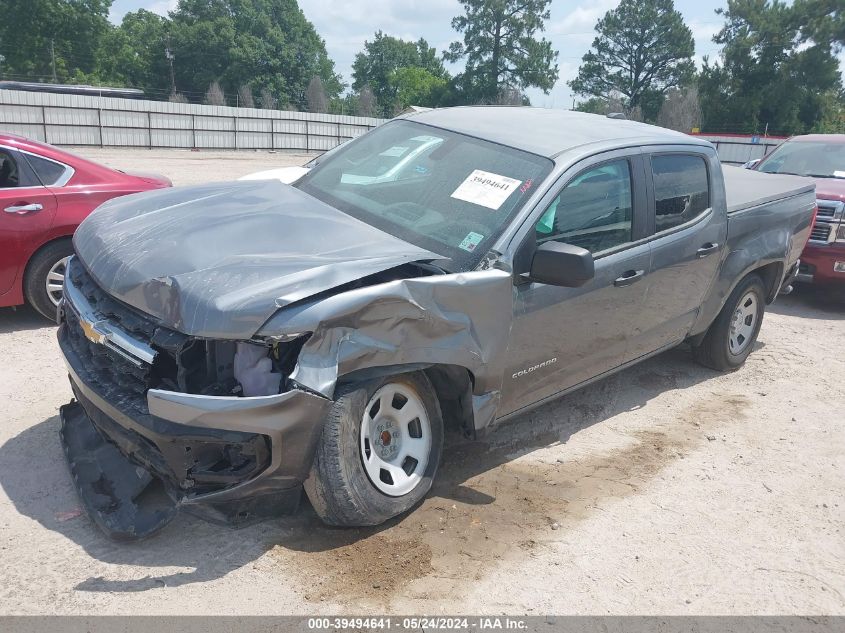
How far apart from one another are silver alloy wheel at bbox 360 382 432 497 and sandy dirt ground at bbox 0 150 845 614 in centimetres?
25

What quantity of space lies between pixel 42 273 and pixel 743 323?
5803 millimetres

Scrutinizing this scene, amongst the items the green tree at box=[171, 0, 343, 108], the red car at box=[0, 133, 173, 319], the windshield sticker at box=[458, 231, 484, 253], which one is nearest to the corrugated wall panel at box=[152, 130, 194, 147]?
the red car at box=[0, 133, 173, 319]

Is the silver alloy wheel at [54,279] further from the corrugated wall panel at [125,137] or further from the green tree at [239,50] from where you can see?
the green tree at [239,50]

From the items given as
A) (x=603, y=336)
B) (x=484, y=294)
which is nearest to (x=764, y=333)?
(x=603, y=336)

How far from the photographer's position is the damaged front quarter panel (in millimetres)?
2945

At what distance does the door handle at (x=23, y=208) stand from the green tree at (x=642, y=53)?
233 ft

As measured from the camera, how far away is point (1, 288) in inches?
227

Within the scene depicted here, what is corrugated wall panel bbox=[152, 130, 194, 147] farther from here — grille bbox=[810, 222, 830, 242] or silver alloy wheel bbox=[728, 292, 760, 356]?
silver alloy wheel bbox=[728, 292, 760, 356]

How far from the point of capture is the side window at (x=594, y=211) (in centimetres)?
400

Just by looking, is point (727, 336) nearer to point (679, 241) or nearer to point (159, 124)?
point (679, 241)

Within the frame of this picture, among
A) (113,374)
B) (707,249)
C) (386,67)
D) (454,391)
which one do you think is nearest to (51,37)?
(386,67)

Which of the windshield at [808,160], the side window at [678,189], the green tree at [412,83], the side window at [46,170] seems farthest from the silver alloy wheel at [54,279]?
the green tree at [412,83]

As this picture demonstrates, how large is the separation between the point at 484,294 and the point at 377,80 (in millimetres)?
93826

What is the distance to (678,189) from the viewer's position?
4930mm
